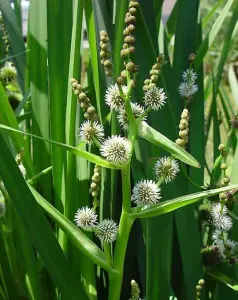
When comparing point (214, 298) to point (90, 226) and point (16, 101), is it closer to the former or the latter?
point (90, 226)

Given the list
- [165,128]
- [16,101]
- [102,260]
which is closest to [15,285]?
[102,260]

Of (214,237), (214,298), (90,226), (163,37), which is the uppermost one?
(163,37)

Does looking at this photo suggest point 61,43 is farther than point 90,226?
Yes

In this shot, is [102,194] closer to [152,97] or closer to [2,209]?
[2,209]

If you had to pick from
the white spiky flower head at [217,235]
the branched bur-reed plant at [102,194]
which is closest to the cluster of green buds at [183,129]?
the branched bur-reed plant at [102,194]

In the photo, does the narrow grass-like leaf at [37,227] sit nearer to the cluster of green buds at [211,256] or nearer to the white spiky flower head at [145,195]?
the white spiky flower head at [145,195]

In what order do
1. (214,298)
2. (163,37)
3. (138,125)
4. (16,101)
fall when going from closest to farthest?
(138,125) < (214,298) < (163,37) < (16,101)

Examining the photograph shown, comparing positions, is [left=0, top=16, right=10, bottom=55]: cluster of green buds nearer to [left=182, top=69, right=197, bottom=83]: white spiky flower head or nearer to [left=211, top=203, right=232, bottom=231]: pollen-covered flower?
[left=182, top=69, right=197, bottom=83]: white spiky flower head
